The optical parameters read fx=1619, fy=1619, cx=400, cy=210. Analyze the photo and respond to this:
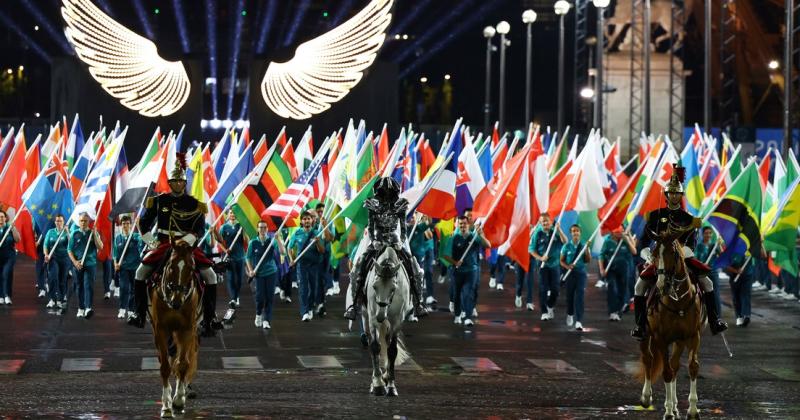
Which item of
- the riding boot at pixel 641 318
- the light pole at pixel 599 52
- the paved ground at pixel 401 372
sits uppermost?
the light pole at pixel 599 52

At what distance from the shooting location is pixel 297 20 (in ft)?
171

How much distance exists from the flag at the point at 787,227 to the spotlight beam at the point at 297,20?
27513 mm

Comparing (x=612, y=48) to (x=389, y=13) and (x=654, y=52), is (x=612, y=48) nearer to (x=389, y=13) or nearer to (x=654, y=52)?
(x=654, y=52)

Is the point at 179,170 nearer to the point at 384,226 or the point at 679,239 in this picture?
the point at 384,226

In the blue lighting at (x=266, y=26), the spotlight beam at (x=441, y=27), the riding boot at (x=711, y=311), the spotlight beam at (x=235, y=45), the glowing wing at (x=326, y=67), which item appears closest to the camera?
the riding boot at (x=711, y=311)

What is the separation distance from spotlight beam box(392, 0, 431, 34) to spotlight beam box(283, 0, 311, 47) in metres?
17.6

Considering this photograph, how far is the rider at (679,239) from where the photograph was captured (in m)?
14.6

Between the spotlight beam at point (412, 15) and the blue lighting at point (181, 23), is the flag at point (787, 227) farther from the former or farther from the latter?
the spotlight beam at point (412, 15)

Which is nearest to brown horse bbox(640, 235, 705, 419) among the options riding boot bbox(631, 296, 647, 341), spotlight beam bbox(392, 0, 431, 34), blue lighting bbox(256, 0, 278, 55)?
riding boot bbox(631, 296, 647, 341)

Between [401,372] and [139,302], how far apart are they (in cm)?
392

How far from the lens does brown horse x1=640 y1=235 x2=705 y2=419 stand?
14.2 m

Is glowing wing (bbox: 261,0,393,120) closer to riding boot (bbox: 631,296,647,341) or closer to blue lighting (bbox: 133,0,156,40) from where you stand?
blue lighting (bbox: 133,0,156,40)

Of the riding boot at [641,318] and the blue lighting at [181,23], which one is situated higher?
the blue lighting at [181,23]

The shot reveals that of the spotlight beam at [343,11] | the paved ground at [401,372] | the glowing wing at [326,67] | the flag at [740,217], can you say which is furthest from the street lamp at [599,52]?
the flag at [740,217]
